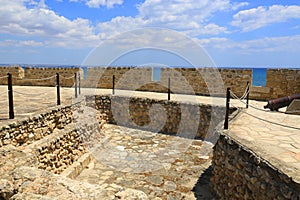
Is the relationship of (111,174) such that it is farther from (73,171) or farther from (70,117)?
(70,117)

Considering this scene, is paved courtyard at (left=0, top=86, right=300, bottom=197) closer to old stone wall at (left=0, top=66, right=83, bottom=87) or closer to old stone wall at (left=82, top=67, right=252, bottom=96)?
old stone wall at (left=82, top=67, right=252, bottom=96)

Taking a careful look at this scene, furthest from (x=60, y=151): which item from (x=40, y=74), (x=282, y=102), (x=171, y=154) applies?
(x=40, y=74)

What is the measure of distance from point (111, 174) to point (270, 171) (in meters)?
3.68

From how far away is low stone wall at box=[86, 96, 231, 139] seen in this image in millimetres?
8102

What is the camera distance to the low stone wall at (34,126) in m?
4.66

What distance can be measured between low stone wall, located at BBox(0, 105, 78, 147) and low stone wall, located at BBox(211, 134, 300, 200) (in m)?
4.09

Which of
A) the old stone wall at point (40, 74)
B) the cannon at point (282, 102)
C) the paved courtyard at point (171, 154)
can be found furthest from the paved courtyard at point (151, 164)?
the old stone wall at point (40, 74)

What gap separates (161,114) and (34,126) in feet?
15.8

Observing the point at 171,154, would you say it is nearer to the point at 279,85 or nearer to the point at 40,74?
the point at 279,85

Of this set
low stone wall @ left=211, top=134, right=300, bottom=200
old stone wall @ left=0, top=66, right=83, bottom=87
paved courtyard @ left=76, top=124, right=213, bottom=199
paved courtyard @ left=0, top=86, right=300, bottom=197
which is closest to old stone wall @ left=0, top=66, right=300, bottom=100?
old stone wall @ left=0, top=66, right=83, bottom=87

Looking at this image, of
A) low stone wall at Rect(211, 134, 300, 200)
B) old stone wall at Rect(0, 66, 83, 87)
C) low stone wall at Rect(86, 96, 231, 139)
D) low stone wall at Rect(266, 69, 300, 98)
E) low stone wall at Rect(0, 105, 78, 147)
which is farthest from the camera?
old stone wall at Rect(0, 66, 83, 87)

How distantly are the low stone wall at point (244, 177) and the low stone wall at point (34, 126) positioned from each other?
161 inches

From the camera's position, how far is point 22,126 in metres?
5.01

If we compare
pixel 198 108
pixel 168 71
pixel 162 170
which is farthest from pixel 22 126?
pixel 168 71
